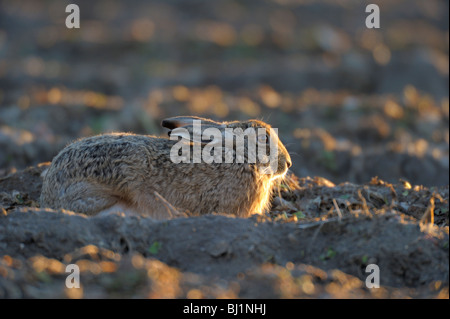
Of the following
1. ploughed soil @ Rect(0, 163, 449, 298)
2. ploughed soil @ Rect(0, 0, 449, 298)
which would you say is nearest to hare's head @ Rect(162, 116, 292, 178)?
ploughed soil @ Rect(0, 0, 449, 298)

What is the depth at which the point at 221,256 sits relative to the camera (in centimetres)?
550

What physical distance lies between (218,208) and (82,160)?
1511 millimetres

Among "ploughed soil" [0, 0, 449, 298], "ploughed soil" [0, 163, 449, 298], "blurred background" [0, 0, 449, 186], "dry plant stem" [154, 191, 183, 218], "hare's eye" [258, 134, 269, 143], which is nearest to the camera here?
"ploughed soil" [0, 163, 449, 298]

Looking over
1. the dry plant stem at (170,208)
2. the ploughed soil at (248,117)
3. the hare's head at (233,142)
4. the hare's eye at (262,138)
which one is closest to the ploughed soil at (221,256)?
the ploughed soil at (248,117)

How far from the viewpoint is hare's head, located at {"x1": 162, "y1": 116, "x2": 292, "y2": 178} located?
7.36 metres

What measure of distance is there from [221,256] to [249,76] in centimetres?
1489

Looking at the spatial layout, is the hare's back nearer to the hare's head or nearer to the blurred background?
the hare's head

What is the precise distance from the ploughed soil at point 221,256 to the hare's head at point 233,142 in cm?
133

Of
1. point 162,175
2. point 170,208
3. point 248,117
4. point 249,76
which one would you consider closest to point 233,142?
point 162,175

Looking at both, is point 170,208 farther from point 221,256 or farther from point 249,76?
point 249,76

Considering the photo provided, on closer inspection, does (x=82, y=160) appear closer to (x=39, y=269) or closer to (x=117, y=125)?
(x=39, y=269)

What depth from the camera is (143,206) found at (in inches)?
273

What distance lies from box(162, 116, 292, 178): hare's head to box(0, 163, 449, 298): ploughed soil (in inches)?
52.5

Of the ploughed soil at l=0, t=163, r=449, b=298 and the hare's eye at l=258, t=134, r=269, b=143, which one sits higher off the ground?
the hare's eye at l=258, t=134, r=269, b=143
